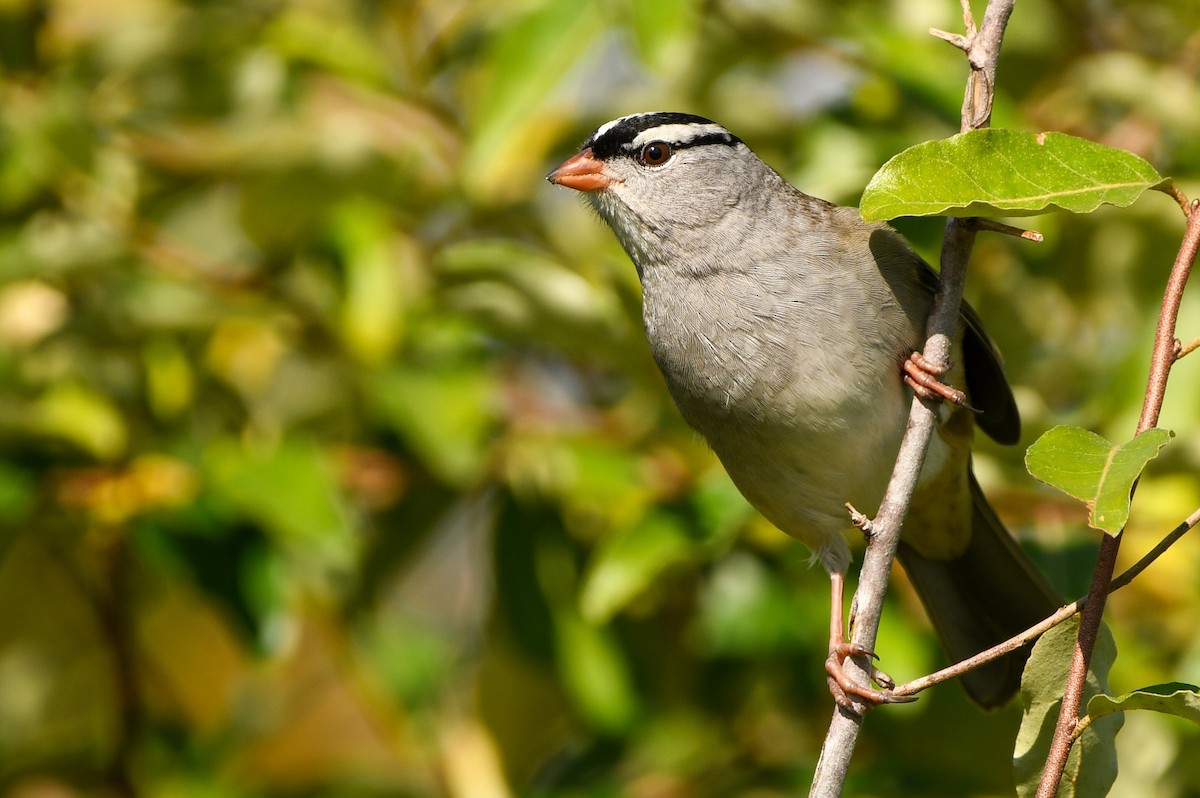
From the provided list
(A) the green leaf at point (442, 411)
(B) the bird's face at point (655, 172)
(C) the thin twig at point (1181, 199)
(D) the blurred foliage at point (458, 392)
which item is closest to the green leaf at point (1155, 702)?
(C) the thin twig at point (1181, 199)

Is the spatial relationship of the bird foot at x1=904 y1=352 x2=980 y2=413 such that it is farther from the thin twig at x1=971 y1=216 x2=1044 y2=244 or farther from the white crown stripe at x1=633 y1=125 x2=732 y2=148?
the white crown stripe at x1=633 y1=125 x2=732 y2=148

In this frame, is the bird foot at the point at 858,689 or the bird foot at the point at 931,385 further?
the bird foot at the point at 931,385

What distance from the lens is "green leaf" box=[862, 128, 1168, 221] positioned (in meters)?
2.06

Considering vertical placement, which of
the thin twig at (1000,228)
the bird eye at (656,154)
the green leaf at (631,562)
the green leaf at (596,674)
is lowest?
the green leaf at (596,674)

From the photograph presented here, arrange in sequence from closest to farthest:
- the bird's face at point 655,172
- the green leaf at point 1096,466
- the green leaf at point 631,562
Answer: the green leaf at point 1096,466
the green leaf at point 631,562
the bird's face at point 655,172

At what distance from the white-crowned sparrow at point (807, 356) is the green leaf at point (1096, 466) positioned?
933 mm

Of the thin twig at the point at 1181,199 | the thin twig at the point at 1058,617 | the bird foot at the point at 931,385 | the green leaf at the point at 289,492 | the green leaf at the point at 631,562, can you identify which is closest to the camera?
the thin twig at the point at 1058,617

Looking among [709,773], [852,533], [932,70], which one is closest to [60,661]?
[709,773]

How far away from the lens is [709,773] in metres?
3.80

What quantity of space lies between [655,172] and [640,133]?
4.0 inches

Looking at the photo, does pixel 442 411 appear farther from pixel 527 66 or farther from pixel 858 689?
pixel 858 689

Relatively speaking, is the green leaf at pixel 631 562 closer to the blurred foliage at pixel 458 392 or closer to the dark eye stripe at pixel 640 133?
the blurred foliage at pixel 458 392

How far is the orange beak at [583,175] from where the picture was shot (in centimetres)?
339

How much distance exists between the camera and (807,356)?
2.92 meters
